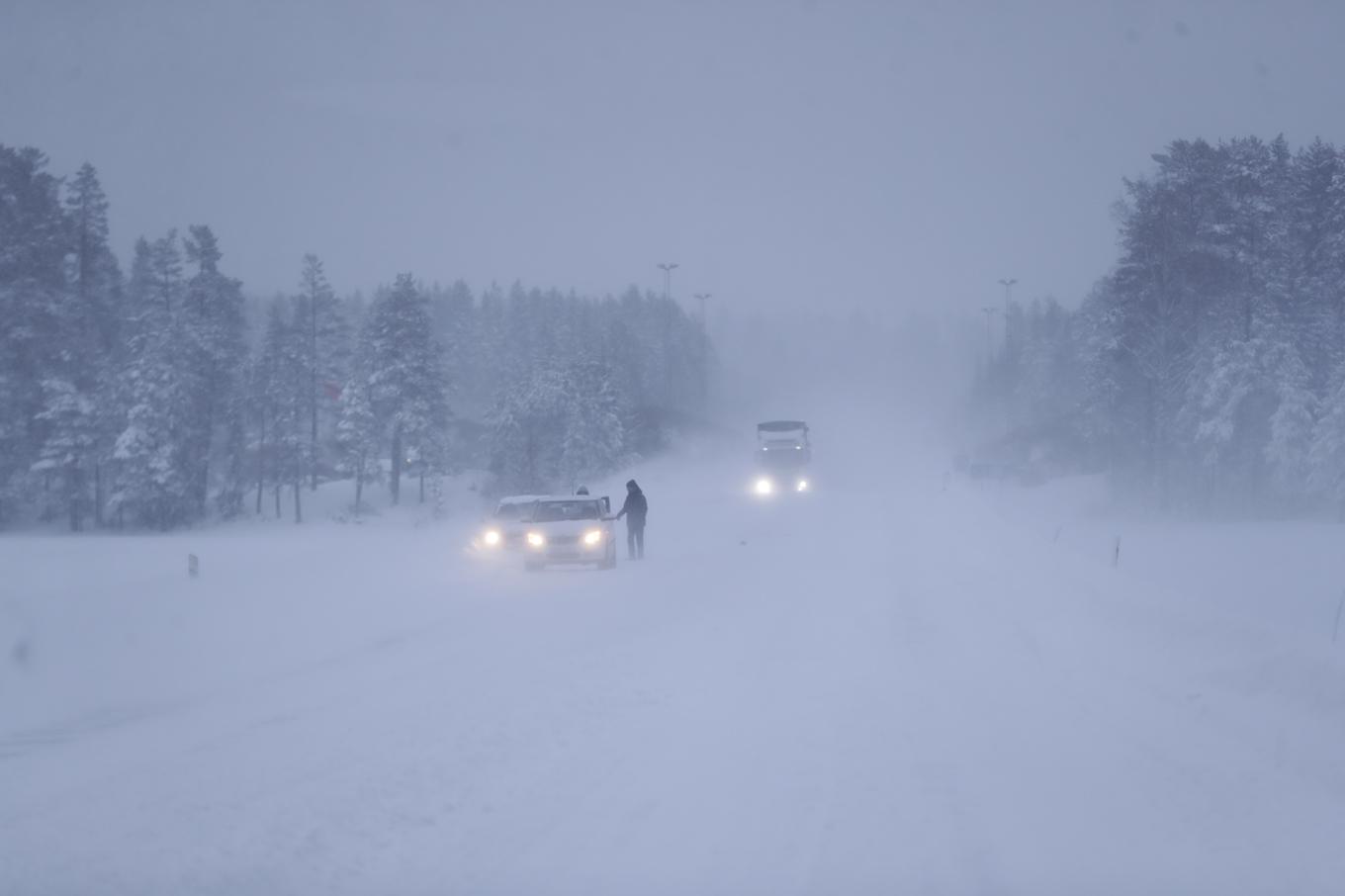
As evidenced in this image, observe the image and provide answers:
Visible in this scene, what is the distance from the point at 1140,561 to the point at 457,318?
4741 inches

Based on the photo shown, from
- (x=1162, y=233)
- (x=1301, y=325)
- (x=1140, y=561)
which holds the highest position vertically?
(x=1162, y=233)

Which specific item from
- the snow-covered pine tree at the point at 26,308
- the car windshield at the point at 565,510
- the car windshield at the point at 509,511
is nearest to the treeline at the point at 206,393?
the snow-covered pine tree at the point at 26,308

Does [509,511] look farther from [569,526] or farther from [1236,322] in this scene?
[1236,322]

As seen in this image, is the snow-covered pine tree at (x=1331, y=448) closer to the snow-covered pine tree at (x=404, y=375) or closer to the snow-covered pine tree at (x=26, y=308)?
the snow-covered pine tree at (x=404, y=375)

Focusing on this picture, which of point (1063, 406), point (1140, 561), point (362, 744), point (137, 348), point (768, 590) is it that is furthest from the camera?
point (1063, 406)

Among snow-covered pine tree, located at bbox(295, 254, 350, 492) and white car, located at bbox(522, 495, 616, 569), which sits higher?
snow-covered pine tree, located at bbox(295, 254, 350, 492)

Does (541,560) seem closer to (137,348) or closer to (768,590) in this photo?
(768,590)

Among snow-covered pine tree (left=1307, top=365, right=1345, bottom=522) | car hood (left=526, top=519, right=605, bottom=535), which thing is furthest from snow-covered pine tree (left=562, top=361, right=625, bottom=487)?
car hood (left=526, top=519, right=605, bottom=535)

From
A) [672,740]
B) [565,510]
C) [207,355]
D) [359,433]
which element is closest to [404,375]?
[359,433]

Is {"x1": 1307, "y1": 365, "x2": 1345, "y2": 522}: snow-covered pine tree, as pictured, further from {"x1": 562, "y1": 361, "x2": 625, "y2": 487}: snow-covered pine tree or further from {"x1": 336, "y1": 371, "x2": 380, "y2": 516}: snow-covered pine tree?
{"x1": 336, "y1": 371, "x2": 380, "y2": 516}: snow-covered pine tree

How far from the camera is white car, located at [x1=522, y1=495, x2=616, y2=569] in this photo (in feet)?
83.4

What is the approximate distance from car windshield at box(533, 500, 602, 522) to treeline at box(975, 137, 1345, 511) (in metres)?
33.4

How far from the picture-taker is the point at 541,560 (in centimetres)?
2558

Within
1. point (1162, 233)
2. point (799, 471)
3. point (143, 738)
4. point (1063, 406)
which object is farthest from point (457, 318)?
point (143, 738)
